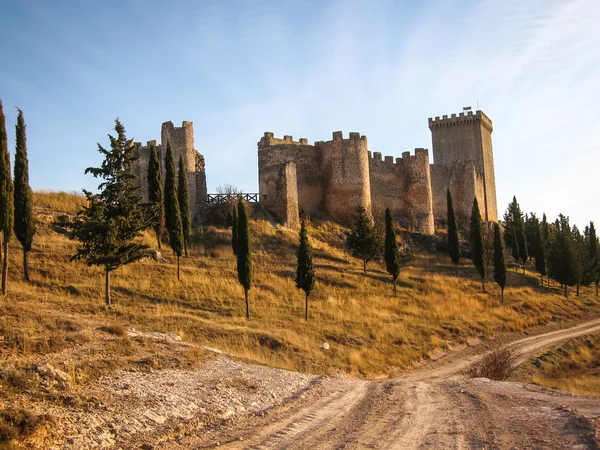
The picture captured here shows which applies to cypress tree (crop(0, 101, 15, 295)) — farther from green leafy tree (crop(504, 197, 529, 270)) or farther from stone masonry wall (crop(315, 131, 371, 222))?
green leafy tree (crop(504, 197, 529, 270))

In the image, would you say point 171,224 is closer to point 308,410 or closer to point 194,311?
point 194,311

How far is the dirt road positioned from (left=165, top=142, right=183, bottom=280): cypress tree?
15.5m

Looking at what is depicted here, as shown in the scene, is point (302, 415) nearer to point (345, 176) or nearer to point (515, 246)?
point (345, 176)

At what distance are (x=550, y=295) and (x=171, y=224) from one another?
25647mm

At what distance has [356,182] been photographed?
138ft

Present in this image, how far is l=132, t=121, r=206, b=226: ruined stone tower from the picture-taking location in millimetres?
35969

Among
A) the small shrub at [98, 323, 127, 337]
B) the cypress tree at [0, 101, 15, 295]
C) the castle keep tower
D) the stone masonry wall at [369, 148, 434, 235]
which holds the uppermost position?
the castle keep tower

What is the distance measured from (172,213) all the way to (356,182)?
16.3 metres

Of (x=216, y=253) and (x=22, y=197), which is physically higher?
(x=22, y=197)

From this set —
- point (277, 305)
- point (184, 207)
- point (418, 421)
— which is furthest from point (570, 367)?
point (184, 207)

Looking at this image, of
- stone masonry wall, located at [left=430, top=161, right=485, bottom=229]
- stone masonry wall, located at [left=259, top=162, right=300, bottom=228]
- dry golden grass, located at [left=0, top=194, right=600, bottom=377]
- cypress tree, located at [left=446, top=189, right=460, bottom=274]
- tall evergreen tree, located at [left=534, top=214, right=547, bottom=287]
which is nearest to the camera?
dry golden grass, located at [left=0, top=194, right=600, bottom=377]

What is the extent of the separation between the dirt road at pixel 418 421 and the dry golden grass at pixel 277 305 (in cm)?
460

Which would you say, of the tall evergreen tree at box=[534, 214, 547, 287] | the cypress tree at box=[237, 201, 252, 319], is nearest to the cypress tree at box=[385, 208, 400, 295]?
the cypress tree at box=[237, 201, 252, 319]

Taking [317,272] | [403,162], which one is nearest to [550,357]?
[317,272]
